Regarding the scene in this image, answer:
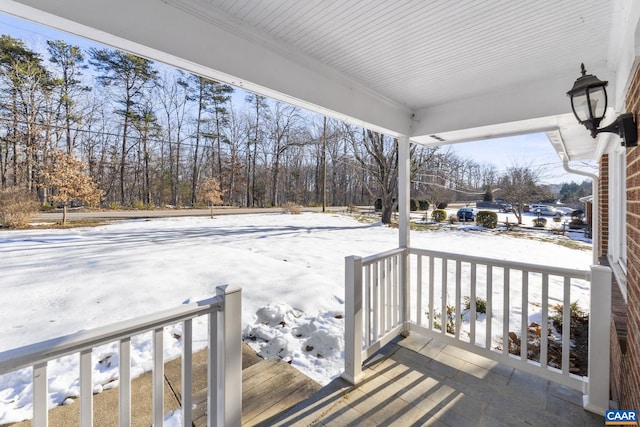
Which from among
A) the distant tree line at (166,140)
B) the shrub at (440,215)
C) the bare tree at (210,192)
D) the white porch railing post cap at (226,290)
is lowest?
the white porch railing post cap at (226,290)

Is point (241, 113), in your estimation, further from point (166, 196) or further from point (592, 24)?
point (592, 24)

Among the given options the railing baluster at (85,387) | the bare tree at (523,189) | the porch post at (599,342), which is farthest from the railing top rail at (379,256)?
the bare tree at (523,189)

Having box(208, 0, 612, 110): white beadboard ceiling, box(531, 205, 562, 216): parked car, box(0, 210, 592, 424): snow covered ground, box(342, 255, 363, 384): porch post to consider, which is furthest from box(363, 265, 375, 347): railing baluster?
box(531, 205, 562, 216): parked car

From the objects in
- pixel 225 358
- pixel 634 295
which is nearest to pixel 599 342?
pixel 634 295

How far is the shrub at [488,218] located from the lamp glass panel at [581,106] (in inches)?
478

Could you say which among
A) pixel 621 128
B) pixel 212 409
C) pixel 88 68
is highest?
pixel 88 68

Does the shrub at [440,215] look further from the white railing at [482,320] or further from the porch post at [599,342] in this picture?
the porch post at [599,342]

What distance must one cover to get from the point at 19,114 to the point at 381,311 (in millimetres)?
14067

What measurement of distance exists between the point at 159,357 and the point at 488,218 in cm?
1402

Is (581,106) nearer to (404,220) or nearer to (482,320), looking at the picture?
(404,220)

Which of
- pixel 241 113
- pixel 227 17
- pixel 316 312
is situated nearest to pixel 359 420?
pixel 316 312

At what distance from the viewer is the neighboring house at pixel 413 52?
130 cm

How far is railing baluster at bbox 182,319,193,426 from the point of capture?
1.22m

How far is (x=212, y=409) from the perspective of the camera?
136 cm
